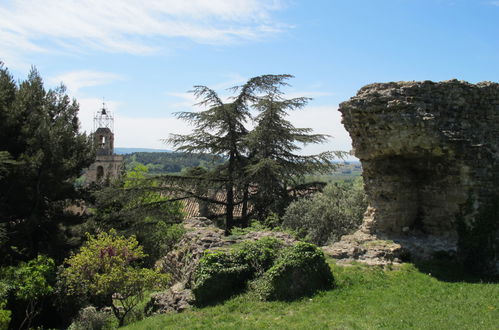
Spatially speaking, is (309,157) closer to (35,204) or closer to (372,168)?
(372,168)

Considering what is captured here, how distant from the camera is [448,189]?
37.1 feet

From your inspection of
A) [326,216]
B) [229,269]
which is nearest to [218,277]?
[229,269]

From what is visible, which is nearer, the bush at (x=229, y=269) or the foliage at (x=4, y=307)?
the bush at (x=229, y=269)

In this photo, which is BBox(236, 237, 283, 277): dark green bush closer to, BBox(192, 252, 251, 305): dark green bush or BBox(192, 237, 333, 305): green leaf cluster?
BBox(192, 237, 333, 305): green leaf cluster

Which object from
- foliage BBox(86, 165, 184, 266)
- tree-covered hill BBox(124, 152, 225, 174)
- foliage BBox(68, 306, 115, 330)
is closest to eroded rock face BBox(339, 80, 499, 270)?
foliage BBox(68, 306, 115, 330)

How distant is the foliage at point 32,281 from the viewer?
478 inches

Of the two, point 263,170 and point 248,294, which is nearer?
point 248,294

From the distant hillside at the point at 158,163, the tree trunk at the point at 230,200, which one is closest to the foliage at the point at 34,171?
the tree trunk at the point at 230,200

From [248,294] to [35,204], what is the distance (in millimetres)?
10834

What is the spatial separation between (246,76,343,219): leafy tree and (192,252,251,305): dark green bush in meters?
9.03

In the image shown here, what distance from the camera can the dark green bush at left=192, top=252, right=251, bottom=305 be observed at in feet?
31.3

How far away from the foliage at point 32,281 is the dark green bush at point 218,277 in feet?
18.2

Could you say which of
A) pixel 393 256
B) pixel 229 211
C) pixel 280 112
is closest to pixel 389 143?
pixel 393 256

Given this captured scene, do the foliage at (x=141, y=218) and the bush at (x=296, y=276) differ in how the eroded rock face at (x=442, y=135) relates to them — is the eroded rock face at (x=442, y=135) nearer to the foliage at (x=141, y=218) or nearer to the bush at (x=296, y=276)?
the bush at (x=296, y=276)
